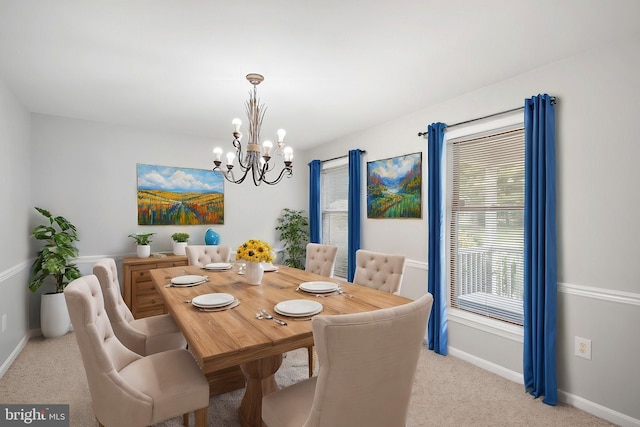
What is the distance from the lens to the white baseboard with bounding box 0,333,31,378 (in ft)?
9.16

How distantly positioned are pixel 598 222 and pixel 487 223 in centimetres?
88

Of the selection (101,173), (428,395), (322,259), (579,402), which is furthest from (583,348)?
(101,173)

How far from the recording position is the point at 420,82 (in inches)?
114

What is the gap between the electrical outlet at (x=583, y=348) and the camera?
2312 millimetres

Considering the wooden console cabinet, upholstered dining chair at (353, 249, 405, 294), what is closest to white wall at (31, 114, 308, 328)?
the wooden console cabinet

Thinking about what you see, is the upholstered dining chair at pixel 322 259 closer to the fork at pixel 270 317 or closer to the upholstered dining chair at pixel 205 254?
the upholstered dining chair at pixel 205 254

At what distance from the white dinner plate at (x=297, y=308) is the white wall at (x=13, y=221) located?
2.74 meters

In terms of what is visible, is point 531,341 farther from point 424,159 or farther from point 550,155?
point 424,159

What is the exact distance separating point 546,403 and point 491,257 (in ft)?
3.95

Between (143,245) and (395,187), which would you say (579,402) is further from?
(143,245)

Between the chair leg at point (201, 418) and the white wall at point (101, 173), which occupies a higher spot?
the white wall at point (101, 173)

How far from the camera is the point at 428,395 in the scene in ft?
8.21

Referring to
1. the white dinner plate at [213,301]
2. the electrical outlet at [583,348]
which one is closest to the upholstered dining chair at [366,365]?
A: the white dinner plate at [213,301]

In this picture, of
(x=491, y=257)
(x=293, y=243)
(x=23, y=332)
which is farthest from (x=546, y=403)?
(x=23, y=332)
